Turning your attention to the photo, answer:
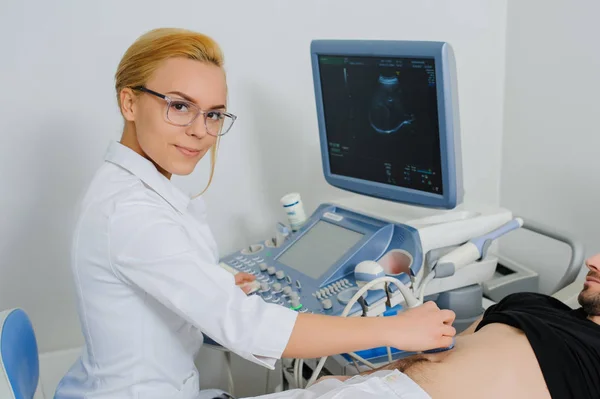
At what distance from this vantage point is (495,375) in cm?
134

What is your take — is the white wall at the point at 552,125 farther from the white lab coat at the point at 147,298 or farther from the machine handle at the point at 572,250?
the white lab coat at the point at 147,298

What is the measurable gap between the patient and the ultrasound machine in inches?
6.4

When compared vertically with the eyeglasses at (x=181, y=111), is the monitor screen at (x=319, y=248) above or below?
below

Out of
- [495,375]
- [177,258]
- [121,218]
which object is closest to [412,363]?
[495,375]

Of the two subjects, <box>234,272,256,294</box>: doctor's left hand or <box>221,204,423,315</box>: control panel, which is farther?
<box>234,272,256,294</box>: doctor's left hand

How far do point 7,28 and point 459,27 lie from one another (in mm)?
1542

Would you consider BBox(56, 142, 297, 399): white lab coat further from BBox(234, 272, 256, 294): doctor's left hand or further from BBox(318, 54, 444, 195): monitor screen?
BBox(318, 54, 444, 195): monitor screen

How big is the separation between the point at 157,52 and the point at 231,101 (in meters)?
0.84

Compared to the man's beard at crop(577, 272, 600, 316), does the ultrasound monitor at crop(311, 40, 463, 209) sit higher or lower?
higher

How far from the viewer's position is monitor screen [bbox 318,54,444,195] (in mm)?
1566

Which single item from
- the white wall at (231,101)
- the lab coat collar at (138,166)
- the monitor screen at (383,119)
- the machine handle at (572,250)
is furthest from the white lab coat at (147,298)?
the machine handle at (572,250)

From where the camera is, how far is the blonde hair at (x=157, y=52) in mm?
1303

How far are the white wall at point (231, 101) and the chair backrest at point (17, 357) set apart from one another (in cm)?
71

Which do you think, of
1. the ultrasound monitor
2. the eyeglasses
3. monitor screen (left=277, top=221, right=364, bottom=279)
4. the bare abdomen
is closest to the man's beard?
the bare abdomen
